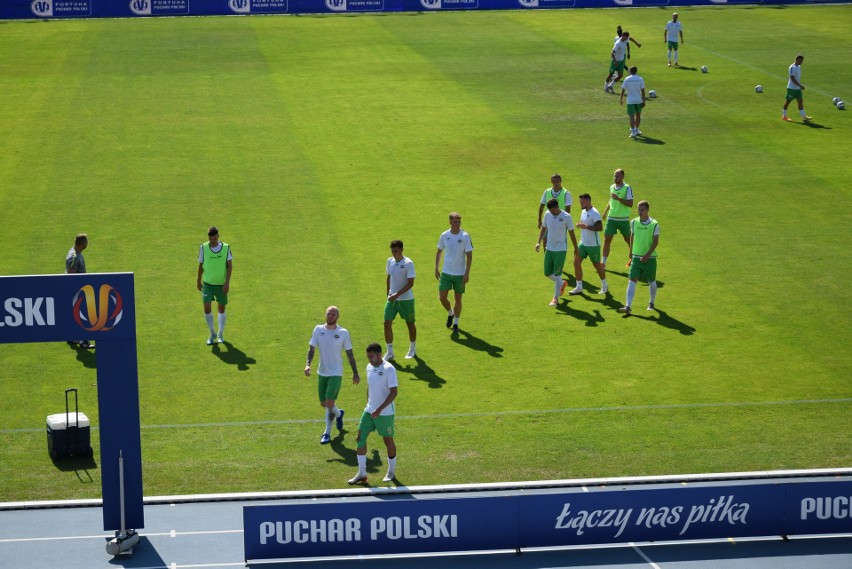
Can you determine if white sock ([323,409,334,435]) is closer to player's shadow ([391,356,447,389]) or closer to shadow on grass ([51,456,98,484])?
player's shadow ([391,356,447,389])

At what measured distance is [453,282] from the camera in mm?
20562

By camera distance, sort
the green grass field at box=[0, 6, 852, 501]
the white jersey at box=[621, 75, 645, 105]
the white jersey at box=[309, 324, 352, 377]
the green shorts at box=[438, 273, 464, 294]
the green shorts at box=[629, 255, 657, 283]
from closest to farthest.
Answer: the white jersey at box=[309, 324, 352, 377] → the green grass field at box=[0, 6, 852, 501] → the green shorts at box=[438, 273, 464, 294] → the green shorts at box=[629, 255, 657, 283] → the white jersey at box=[621, 75, 645, 105]

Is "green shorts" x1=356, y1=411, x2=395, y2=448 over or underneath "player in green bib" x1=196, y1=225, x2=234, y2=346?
underneath

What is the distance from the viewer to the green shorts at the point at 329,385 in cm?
1653

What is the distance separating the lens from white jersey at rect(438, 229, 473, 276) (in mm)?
20297

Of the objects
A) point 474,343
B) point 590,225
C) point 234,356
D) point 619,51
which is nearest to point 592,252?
point 590,225

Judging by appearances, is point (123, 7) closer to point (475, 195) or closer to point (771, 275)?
point (475, 195)

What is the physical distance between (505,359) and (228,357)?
4.59 metres

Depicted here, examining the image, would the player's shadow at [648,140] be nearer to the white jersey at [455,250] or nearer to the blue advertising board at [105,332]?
the white jersey at [455,250]

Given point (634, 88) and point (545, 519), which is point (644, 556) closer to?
point (545, 519)

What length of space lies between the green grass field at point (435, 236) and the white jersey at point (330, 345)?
1.15 meters

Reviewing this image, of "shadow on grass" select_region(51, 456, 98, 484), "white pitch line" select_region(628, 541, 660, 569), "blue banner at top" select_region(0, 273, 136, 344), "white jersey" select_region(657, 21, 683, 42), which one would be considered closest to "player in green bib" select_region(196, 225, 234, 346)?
"shadow on grass" select_region(51, 456, 98, 484)

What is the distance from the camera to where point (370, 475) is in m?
15.9

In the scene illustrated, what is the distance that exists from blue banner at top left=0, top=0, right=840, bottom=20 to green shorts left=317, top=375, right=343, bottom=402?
127 feet
